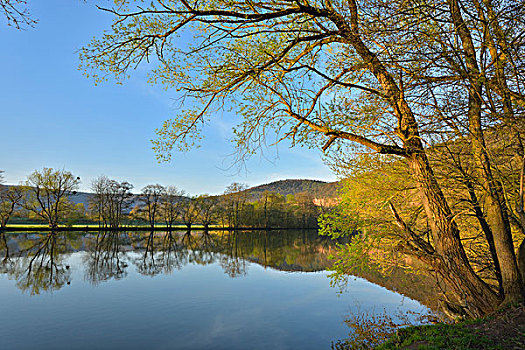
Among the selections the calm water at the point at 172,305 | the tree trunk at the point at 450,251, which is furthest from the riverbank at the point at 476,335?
the calm water at the point at 172,305

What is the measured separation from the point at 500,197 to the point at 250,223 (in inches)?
2507

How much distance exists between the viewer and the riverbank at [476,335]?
456cm

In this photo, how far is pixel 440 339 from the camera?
204 inches

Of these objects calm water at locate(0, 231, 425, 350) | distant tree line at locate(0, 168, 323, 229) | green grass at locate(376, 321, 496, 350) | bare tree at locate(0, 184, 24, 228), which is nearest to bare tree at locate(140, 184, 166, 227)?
distant tree line at locate(0, 168, 323, 229)

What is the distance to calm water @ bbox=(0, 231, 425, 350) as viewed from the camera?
8.12 metres

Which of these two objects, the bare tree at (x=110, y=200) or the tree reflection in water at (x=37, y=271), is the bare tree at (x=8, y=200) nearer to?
the bare tree at (x=110, y=200)

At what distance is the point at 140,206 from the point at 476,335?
63.9 m

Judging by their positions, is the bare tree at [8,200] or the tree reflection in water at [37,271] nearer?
the tree reflection in water at [37,271]

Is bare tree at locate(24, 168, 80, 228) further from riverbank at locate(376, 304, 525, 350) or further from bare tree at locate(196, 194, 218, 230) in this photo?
riverbank at locate(376, 304, 525, 350)

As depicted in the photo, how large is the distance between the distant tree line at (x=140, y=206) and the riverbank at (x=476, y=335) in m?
51.8

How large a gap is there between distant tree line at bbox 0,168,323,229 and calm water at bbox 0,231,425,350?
32645 millimetres

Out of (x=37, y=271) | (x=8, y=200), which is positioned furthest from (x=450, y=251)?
(x=8, y=200)

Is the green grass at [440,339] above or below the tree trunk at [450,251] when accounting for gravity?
below

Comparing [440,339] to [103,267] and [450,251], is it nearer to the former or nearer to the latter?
[450,251]
